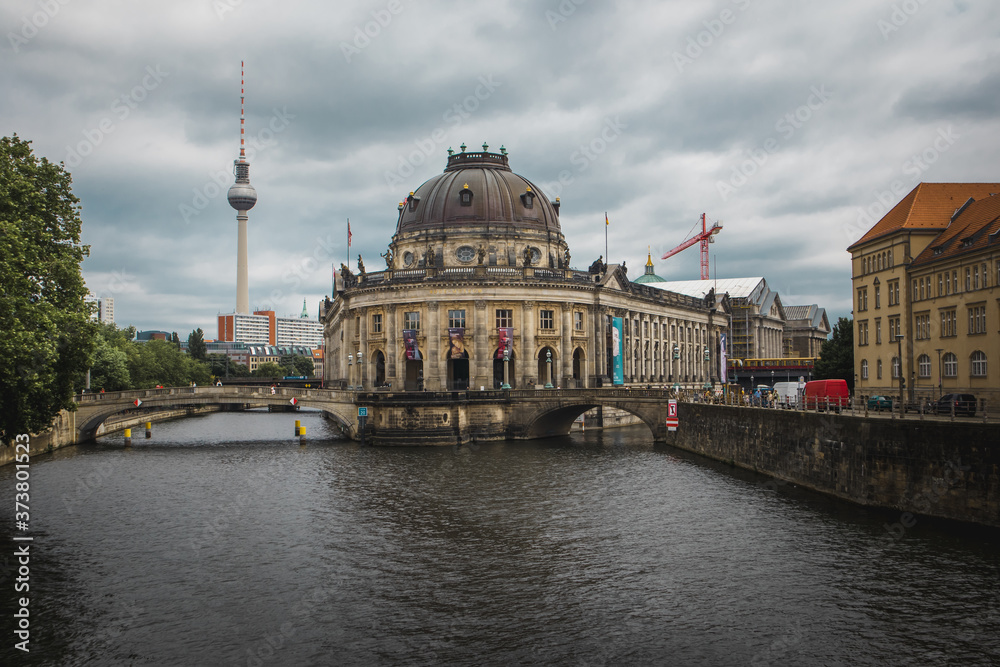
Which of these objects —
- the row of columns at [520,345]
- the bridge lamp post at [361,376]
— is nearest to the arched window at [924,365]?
the row of columns at [520,345]

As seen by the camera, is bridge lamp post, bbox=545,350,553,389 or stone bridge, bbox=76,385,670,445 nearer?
stone bridge, bbox=76,385,670,445

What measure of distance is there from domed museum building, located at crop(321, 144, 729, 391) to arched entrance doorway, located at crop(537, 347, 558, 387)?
17 cm

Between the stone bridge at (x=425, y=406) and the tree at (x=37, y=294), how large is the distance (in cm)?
1891

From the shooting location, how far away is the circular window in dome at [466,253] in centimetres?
10011

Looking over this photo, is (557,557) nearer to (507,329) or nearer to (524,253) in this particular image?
(507,329)

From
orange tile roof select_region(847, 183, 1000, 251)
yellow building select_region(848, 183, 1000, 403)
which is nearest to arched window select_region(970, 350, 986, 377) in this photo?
yellow building select_region(848, 183, 1000, 403)

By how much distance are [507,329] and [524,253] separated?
50.6ft

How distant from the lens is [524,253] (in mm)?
100500

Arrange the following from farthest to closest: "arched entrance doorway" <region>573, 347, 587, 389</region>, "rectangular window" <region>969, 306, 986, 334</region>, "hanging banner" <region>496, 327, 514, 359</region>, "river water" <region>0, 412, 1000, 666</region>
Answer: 1. "arched entrance doorway" <region>573, 347, 587, 389</region>
2. "hanging banner" <region>496, 327, 514, 359</region>
3. "rectangular window" <region>969, 306, 986, 334</region>
4. "river water" <region>0, 412, 1000, 666</region>

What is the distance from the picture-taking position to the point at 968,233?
58.8m

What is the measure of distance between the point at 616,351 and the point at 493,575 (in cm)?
6843

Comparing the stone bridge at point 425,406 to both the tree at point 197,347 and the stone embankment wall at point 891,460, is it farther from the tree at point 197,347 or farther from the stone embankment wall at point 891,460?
the tree at point 197,347

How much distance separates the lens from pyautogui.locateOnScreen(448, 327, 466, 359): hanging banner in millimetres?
89062

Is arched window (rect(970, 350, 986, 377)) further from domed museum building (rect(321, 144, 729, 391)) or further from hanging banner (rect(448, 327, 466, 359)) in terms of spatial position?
hanging banner (rect(448, 327, 466, 359))
